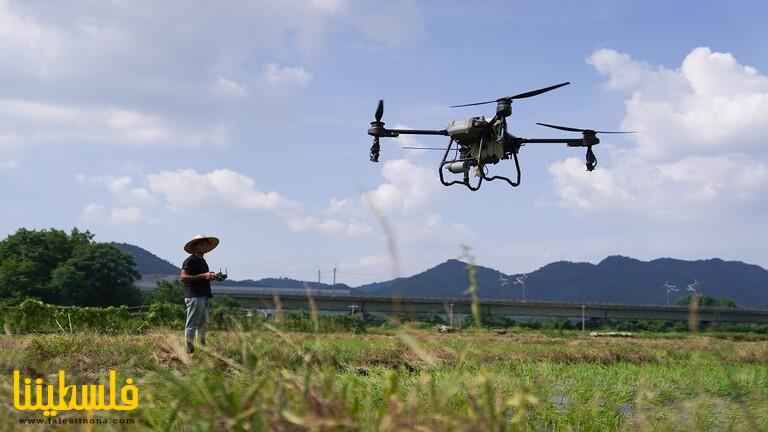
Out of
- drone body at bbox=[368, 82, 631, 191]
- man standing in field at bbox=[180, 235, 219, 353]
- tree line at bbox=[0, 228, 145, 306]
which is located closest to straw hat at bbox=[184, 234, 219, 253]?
man standing in field at bbox=[180, 235, 219, 353]

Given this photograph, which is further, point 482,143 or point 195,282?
point 482,143

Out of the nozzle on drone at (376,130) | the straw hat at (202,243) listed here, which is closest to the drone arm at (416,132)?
the nozzle on drone at (376,130)

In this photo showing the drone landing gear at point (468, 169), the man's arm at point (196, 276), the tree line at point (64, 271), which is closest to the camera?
the man's arm at point (196, 276)

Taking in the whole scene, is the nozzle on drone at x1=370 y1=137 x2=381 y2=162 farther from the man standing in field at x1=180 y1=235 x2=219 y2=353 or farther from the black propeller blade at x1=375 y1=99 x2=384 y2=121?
the man standing in field at x1=180 y1=235 x2=219 y2=353

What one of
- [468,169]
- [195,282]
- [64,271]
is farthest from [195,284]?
[64,271]

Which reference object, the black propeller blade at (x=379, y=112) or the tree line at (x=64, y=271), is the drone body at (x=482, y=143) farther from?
the tree line at (x=64, y=271)

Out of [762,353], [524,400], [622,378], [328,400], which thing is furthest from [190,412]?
[762,353]

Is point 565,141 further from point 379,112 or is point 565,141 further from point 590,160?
point 379,112

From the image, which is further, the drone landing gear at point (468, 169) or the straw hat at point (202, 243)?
the drone landing gear at point (468, 169)
